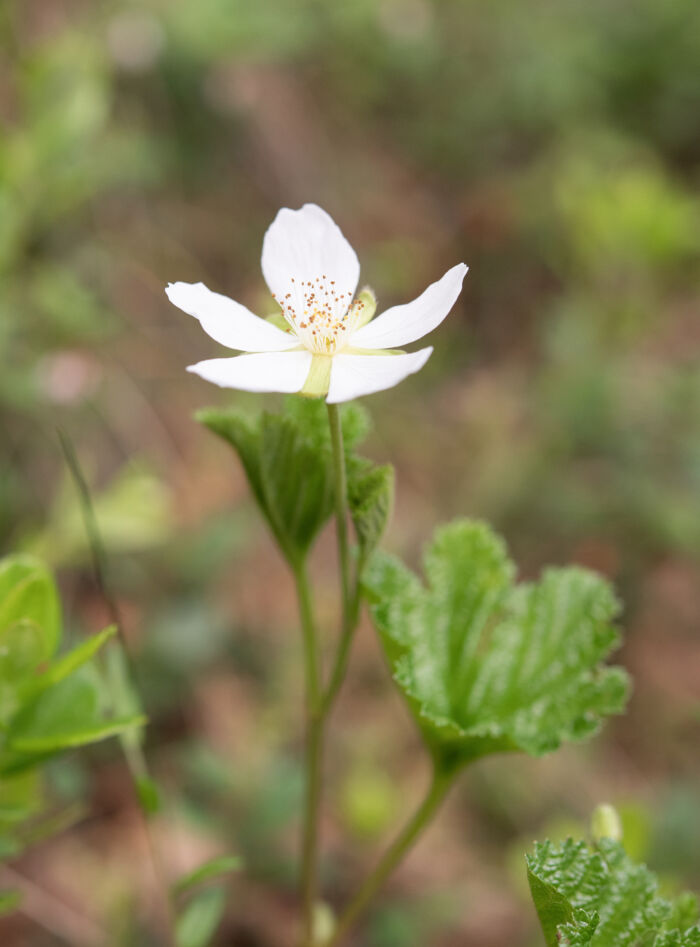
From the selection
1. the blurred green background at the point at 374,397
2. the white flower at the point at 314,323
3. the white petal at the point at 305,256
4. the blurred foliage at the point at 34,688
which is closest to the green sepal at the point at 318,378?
the white flower at the point at 314,323

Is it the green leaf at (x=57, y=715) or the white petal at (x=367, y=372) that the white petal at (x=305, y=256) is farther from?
the green leaf at (x=57, y=715)

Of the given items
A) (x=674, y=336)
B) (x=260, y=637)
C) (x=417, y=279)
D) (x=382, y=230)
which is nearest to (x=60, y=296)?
(x=260, y=637)

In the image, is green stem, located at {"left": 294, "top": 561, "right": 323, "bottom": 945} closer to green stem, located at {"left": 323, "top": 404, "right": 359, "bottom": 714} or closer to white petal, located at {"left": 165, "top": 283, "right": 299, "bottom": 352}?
green stem, located at {"left": 323, "top": 404, "right": 359, "bottom": 714}

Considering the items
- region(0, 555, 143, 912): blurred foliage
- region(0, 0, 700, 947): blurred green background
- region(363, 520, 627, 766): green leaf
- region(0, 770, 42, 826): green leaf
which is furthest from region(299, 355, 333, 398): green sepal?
region(0, 0, 700, 947): blurred green background

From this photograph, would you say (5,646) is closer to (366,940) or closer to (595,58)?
(366,940)

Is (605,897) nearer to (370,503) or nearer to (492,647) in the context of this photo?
(492,647)

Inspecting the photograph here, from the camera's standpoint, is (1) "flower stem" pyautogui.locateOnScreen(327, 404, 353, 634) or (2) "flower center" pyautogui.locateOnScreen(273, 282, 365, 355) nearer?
(1) "flower stem" pyautogui.locateOnScreen(327, 404, 353, 634)

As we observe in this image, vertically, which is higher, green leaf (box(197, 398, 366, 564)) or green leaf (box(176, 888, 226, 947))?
green leaf (box(197, 398, 366, 564))
